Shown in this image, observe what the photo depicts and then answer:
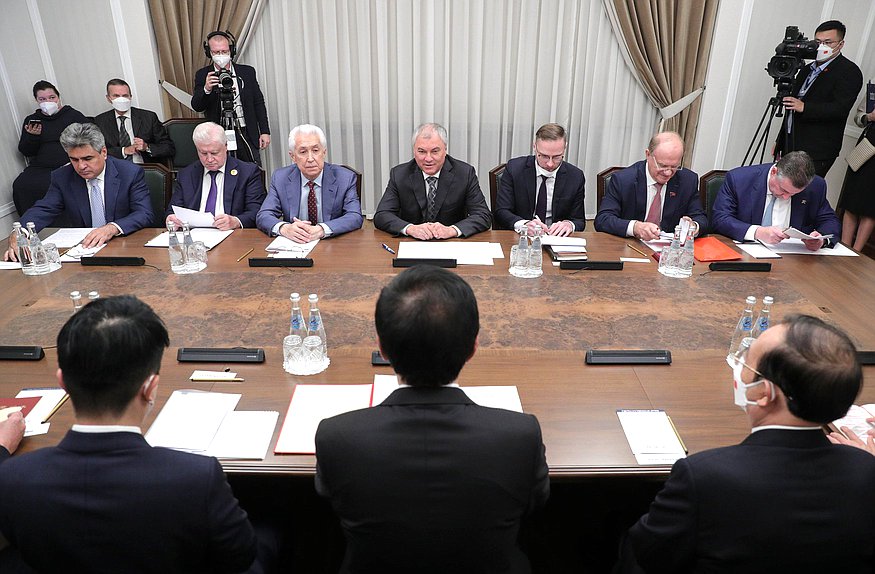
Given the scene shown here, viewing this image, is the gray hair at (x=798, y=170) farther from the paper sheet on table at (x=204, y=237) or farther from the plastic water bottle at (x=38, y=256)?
the plastic water bottle at (x=38, y=256)

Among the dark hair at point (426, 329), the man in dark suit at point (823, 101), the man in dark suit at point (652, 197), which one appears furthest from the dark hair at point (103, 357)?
the man in dark suit at point (823, 101)

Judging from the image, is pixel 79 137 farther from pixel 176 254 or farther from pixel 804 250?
pixel 804 250

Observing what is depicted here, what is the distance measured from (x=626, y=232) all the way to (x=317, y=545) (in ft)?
7.00

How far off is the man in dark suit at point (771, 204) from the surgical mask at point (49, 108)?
5.09 metres

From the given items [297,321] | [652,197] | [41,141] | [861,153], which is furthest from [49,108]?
[861,153]

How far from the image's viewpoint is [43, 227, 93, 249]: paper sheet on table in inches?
117

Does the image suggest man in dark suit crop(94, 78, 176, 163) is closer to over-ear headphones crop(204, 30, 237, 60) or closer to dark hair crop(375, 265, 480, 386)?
over-ear headphones crop(204, 30, 237, 60)

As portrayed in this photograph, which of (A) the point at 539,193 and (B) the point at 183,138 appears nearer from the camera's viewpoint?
A: (A) the point at 539,193

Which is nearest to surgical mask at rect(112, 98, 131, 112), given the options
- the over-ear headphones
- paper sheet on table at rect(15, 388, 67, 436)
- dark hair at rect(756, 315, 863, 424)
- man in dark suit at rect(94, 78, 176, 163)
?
man in dark suit at rect(94, 78, 176, 163)

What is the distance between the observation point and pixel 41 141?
5.00 metres

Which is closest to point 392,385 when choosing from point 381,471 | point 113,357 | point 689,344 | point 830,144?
point 381,471

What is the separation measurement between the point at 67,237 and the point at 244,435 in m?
2.13

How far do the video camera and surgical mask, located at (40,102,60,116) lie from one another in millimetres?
5658

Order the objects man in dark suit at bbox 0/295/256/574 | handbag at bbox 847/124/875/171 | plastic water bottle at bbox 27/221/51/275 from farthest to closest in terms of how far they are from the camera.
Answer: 1. handbag at bbox 847/124/875/171
2. plastic water bottle at bbox 27/221/51/275
3. man in dark suit at bbox 0/295/256/574
